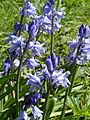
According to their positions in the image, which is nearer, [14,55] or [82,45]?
[82,45]

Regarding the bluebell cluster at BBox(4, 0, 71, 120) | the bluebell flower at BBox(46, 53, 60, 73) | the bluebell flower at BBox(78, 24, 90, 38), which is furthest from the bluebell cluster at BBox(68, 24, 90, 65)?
the bluebell flower at BBox(46, 53, 60, 73)

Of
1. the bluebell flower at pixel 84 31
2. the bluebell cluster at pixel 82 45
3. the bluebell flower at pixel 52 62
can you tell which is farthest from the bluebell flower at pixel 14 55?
the bluebell flower at pixel 52 62

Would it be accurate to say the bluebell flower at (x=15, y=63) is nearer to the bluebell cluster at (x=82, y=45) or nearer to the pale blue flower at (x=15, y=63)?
the pale blue flower at (x=15, y=63)

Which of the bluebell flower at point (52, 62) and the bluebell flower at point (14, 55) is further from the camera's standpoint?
the bluebell flower at point (14, 55)

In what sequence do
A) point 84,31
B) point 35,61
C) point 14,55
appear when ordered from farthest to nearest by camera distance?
point 14,55 → point 35,61 → point 84,31

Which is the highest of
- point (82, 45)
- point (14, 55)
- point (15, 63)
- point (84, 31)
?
point (84, 31)

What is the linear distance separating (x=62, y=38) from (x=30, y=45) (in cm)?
358

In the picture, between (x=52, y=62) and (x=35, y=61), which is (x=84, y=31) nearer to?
(x=52, y=62)

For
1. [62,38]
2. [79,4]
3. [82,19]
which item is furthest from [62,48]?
[79,4]

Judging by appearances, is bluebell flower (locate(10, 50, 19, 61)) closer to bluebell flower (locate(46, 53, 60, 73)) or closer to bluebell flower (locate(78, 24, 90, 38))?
bluebell flower (locate(78, 24, 90, 38))

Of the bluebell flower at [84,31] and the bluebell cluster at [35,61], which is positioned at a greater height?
the bluebell flower at [84,31]

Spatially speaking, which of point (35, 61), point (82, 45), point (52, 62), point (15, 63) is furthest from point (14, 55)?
point (52, 62)

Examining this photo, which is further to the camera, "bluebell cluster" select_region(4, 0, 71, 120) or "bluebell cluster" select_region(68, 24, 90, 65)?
"bluebell cluster" select_region(68, 24, 90, 65)

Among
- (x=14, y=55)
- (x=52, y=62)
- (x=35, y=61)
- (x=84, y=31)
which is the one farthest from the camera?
(x=14, y=55)
